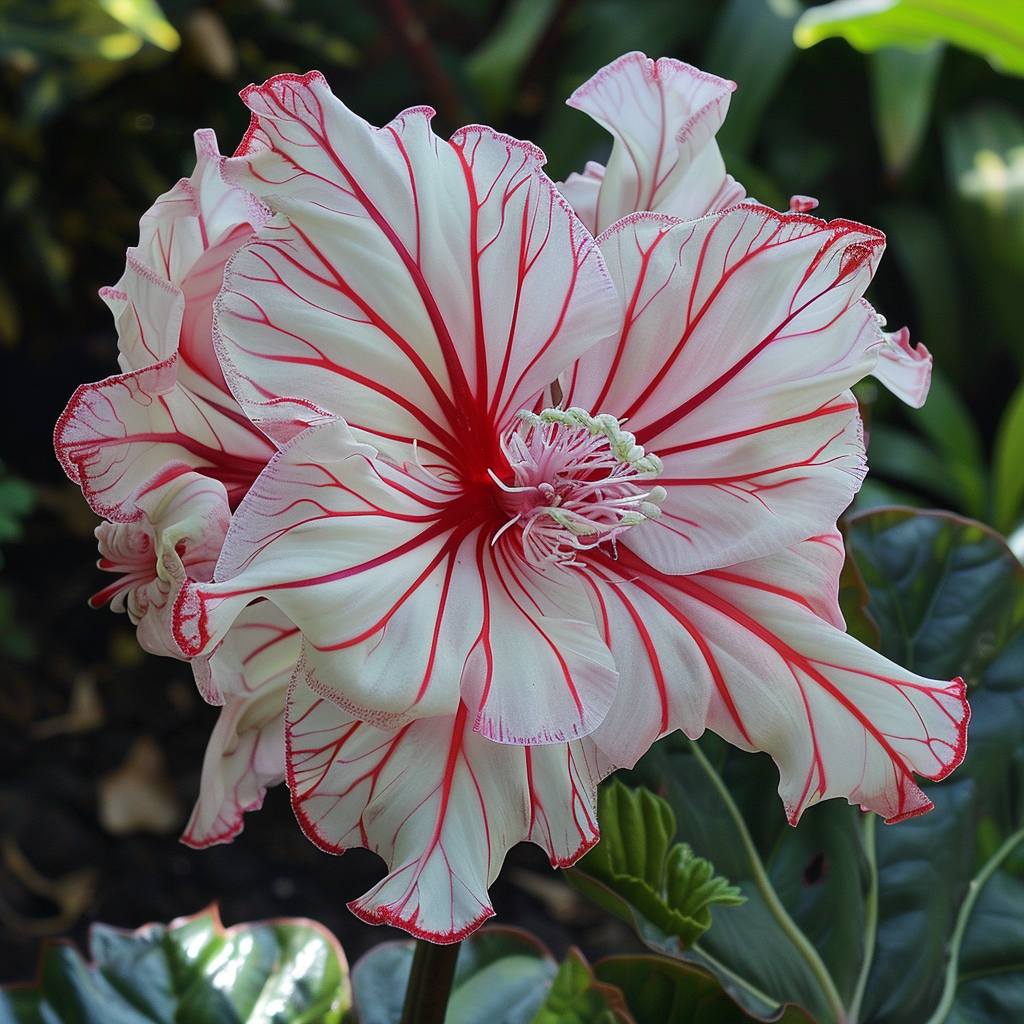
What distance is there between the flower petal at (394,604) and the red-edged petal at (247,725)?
7 centimetres

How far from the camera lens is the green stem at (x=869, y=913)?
0.57 metres

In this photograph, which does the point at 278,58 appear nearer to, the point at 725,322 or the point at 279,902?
the point at 279,902

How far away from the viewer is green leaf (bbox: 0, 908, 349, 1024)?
0.57 m

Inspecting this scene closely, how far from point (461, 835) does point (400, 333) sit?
16 centimetres

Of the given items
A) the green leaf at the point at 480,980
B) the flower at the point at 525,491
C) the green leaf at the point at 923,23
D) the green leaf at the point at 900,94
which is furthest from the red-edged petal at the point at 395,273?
the green leaf at the point at 900,94

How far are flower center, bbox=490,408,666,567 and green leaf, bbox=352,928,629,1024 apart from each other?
0.27m

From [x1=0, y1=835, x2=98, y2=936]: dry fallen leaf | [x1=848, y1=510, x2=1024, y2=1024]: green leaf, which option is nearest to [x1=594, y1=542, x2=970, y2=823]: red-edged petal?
[x1=848, y1=510, x2=1024, y2=1024]: green leaf

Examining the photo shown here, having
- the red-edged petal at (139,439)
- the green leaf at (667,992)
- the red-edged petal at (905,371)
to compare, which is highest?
the red-edged petal at (905,371)

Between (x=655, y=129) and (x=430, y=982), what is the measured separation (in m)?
0.33

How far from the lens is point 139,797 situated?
132 centimetres

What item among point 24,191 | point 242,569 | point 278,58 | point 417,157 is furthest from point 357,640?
point 278,58

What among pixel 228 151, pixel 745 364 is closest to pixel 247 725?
pixel 745 364

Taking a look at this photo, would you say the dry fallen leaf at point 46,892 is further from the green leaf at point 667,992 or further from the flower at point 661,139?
the flower at point 661,139

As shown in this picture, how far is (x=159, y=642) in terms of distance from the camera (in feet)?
1.23
